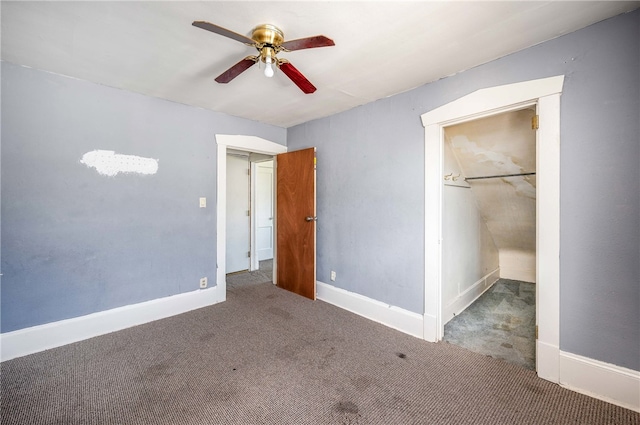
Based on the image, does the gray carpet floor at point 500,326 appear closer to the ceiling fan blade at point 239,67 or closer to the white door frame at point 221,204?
the white door frame at point 221,204

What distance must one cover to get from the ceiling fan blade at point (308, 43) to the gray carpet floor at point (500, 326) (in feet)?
8.50

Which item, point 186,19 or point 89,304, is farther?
point 89,304

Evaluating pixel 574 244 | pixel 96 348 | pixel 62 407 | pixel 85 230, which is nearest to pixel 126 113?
pixel 85 230

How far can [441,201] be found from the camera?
2.49 metres

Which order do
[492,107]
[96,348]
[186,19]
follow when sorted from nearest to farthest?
[186,19] → [492,107] → [96,348]

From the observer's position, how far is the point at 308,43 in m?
1.54

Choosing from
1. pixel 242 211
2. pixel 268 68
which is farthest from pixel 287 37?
pixel 242 211

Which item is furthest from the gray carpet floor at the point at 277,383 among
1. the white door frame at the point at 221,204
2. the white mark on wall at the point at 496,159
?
the white mark on wall at the point at 496,159

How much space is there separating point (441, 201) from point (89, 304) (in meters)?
3.39

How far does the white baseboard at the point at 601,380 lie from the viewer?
1.62 meters

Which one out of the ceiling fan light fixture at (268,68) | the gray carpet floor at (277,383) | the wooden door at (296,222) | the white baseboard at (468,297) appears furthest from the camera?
the wooden door at (296,222)

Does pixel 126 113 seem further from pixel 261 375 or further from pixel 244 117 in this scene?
pixel 261 375

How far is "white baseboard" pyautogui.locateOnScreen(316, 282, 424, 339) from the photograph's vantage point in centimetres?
262

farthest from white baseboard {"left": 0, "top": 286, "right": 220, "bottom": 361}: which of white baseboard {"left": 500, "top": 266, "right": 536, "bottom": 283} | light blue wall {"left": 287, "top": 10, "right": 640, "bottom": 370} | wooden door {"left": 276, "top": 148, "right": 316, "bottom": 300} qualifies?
white baseboard {"left": 500, "top": 266, "right": 536, "bottom": 283}
